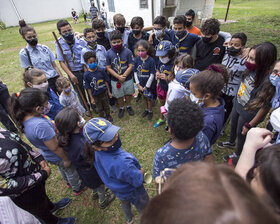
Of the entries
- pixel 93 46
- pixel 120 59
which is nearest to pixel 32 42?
pixel 93 46

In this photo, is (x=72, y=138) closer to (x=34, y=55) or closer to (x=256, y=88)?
(x=256, y=88)

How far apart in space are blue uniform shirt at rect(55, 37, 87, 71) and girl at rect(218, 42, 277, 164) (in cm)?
374

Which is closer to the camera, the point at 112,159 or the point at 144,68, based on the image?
the point at 112,159

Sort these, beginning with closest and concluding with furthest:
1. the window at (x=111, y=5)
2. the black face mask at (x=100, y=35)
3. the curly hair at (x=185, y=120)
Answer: the curly hair at (x=185, y=120) → the black face mask at (x=100, y=35) → the window at (x=111, y=5)

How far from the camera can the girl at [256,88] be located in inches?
86.4

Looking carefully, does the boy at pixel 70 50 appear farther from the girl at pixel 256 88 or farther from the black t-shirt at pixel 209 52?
the girl at pixel 256 88

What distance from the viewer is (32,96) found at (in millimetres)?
1997

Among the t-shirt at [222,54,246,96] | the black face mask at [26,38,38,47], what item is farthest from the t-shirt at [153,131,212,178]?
the black face mask at [26,38,38,47]

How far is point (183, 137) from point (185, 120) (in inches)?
6.5

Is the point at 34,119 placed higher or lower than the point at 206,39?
lower

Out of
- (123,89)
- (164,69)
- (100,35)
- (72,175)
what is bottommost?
(72,175)

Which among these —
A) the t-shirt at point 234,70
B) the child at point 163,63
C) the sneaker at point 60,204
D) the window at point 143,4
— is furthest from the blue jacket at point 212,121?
the window at point 143,4

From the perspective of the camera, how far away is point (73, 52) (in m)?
4.01

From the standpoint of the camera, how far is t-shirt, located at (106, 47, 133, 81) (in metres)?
3.93
